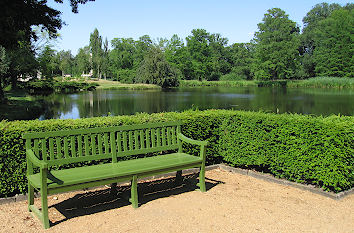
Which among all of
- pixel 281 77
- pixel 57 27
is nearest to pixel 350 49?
pixel 281 77

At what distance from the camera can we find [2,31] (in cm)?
1380

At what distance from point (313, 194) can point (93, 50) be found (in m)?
88.6

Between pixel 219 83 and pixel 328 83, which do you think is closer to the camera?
pixel 328 83

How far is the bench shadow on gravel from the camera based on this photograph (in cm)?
465

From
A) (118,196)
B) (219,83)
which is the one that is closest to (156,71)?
(219,83)

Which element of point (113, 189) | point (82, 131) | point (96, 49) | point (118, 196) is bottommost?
point (118, 196)

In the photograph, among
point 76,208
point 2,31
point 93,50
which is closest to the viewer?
point 76,208

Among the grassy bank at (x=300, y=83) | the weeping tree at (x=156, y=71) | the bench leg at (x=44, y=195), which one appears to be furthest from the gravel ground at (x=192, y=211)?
the weeping tree at (x=156, y=71)

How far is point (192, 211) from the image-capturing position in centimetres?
456

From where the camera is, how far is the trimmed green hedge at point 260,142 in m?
5.02

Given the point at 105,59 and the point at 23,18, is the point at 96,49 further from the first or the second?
the point at 23,18

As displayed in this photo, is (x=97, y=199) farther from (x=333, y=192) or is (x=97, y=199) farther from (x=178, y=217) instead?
(x=333, y=192)

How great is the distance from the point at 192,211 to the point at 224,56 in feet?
284

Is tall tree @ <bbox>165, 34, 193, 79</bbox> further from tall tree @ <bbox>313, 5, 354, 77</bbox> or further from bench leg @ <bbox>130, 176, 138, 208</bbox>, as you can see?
bench leg @ <bbox>130, 176, 138, 208</bbox>
